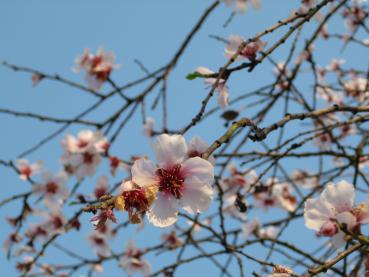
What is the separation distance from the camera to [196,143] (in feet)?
5.55

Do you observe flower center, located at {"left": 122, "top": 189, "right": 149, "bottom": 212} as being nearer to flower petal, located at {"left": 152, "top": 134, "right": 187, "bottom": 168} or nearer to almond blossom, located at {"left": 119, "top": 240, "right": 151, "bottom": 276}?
flower petal, located at {"left": 152, "top": 134, "right": 187, "bottom": 168}

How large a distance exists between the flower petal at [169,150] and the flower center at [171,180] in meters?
0.01

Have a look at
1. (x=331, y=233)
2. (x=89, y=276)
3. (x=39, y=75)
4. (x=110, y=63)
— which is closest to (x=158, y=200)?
(x=331, y=233)

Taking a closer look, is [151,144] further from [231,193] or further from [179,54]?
[231,193]

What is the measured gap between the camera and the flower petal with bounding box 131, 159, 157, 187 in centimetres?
101

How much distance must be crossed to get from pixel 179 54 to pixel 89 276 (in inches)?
47.3

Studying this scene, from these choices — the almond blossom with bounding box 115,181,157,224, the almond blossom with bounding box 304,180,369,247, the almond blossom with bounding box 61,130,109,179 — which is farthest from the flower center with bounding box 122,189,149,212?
the almond blossom with bounding box 61,130,109,179

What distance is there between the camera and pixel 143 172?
3.45 ft

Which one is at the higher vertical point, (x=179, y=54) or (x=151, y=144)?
(x=179, y=54)

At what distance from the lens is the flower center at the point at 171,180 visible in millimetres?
1094

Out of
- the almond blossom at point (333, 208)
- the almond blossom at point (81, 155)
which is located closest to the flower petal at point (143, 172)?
the almond blossom at point (333, 208)

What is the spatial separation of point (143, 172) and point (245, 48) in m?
0.78

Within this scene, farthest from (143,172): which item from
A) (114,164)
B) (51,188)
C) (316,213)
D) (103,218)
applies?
(51,188)

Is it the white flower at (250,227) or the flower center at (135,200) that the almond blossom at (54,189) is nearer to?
the white flower at (250,227)
